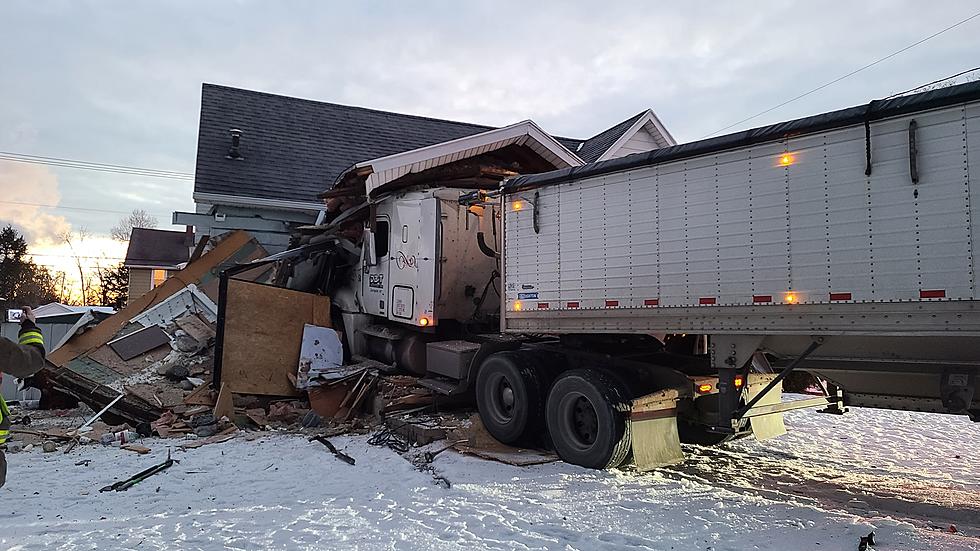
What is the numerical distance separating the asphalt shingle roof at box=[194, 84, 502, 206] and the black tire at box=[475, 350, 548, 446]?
897cm

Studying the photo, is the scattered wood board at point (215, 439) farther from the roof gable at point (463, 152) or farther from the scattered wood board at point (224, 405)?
the roof gable at point (463, 152)

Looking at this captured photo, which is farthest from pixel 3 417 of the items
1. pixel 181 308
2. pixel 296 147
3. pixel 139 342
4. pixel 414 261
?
pixel 296 147

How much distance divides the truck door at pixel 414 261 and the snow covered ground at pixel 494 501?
2454mm

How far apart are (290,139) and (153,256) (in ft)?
64.9

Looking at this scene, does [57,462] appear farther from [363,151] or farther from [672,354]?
[363,151]

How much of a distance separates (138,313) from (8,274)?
4050cm

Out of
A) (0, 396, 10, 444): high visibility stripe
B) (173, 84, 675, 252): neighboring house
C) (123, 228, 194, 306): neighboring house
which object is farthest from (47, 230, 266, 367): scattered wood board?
(123, 228, 194, 306): neighboring house

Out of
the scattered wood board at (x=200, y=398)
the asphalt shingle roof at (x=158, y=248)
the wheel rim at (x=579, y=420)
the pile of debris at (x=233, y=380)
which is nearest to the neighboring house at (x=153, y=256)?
the asphalt shingle roof at (x=158, y=248)

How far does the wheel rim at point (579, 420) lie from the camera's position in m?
6.86

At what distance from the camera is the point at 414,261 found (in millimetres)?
9992

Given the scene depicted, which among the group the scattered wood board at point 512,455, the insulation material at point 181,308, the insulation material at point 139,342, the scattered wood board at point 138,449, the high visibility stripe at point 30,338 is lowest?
the scattered wood board at point 138,449

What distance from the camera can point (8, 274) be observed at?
42.8 metres

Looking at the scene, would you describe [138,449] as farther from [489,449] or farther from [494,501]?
[494,501]

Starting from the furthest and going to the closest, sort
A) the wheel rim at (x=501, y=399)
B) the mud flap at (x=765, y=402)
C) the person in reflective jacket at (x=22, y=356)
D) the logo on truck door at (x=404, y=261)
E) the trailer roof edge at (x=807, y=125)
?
the logo on truck door at (x=404, y=261) < the wheel rim at (x=501, y=399) < the mud flap at (x=765, y=402) < the trailer roof edge at (x=807, y=125) < the person in reflective jacket at (x=22, y=356)
